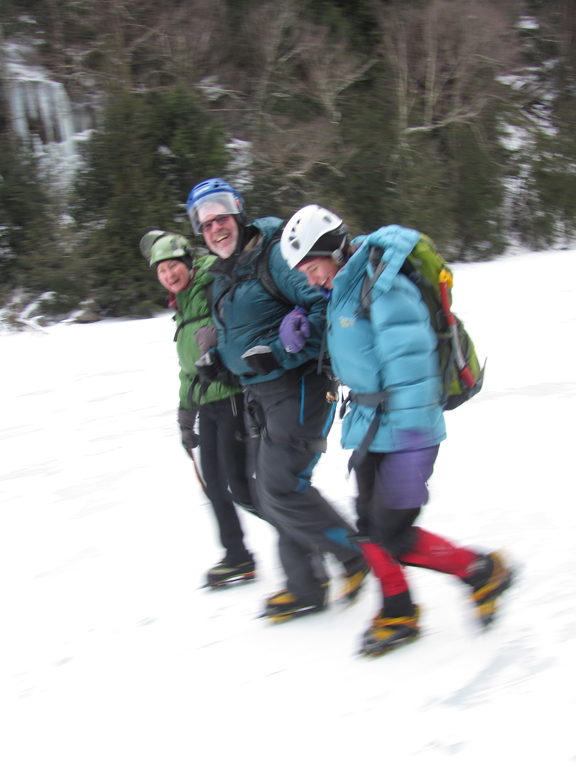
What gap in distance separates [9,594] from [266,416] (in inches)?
65.7

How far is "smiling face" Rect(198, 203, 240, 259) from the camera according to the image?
2.89 meters

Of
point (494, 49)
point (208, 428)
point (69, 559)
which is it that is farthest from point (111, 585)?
point (494, 49)

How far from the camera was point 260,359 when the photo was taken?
2.81 meters

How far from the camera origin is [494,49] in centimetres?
1669

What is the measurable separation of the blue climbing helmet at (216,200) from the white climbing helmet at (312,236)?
42 cm

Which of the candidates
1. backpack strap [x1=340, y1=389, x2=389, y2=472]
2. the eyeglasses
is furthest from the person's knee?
the eyeglasses

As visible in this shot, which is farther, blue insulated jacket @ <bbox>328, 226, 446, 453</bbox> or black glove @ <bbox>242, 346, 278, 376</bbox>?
black glove @ <bbox>242, 346, 278, 376</bbox>

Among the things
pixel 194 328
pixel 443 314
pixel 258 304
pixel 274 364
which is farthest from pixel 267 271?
pixel 443 314

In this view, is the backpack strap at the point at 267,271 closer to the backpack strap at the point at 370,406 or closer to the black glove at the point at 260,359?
the black glove at the point at 260,359

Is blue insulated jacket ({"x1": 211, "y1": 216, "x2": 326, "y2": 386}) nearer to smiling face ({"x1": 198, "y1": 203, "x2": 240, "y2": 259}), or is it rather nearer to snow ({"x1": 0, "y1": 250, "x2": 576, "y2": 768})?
smiling face ({"x1": 198, "y1": 203, "x2": 240, "y2": 259})

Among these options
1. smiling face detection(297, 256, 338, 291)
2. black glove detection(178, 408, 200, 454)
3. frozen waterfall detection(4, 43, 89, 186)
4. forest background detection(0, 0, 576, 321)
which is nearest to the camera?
smiling face detection(297, 256, 338, 291)

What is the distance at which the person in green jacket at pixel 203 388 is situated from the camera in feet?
10.5

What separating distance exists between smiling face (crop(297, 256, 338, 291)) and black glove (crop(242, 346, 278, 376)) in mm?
341

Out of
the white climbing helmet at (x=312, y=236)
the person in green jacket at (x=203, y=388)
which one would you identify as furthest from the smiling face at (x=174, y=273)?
the white climbing helmet at (x=312, y=236)
